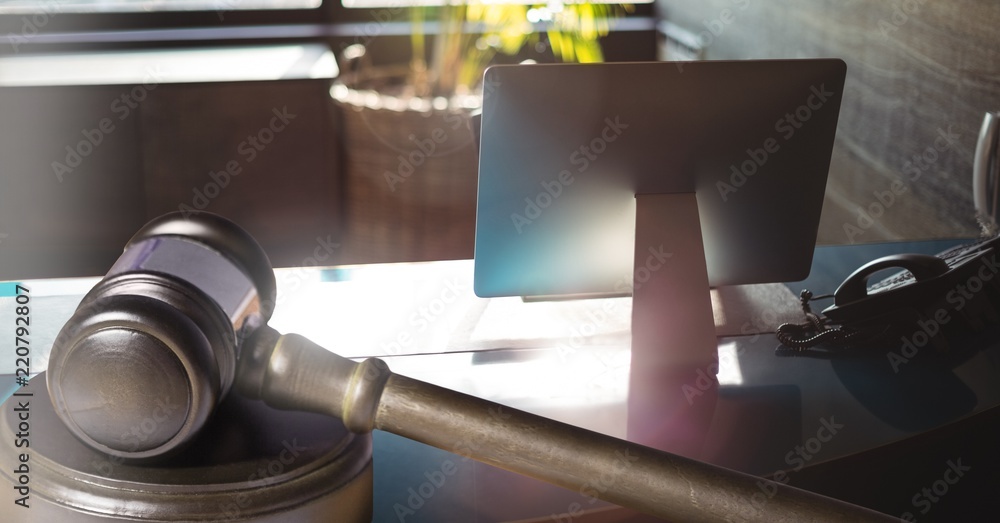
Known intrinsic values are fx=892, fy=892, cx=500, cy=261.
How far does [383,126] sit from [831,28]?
1531 mm

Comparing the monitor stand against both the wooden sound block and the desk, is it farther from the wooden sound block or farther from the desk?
the wooden sound block

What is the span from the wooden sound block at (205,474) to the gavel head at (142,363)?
0.01 m

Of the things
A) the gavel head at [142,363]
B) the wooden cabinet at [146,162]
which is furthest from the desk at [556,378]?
the wooden cabinet at [146,162]

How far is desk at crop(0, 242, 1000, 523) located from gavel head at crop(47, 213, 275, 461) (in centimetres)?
27

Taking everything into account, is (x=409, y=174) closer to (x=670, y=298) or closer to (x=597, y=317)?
(x=597, y=317)

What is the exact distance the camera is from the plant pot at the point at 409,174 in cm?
318

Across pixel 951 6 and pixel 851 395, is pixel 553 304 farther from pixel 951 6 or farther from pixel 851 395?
pixel 951 6

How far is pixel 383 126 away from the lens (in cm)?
322

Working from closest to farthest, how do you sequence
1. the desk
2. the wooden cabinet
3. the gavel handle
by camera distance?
1. the gavel handle
2. the desk
3. the wooden cabinet

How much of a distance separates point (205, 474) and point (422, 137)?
8.18 ft

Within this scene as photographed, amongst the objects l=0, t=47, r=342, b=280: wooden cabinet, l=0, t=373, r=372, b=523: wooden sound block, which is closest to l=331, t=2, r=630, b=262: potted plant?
l=0, t=47, r=342, b=280: wooden cabinet

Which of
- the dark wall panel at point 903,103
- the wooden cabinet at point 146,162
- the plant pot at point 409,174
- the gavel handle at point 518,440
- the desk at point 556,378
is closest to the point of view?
the gavel handle at point 518,440

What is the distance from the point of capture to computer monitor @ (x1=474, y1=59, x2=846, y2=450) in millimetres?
1178

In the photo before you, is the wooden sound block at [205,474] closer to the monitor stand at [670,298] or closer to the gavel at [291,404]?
the gavel at [291,404]
